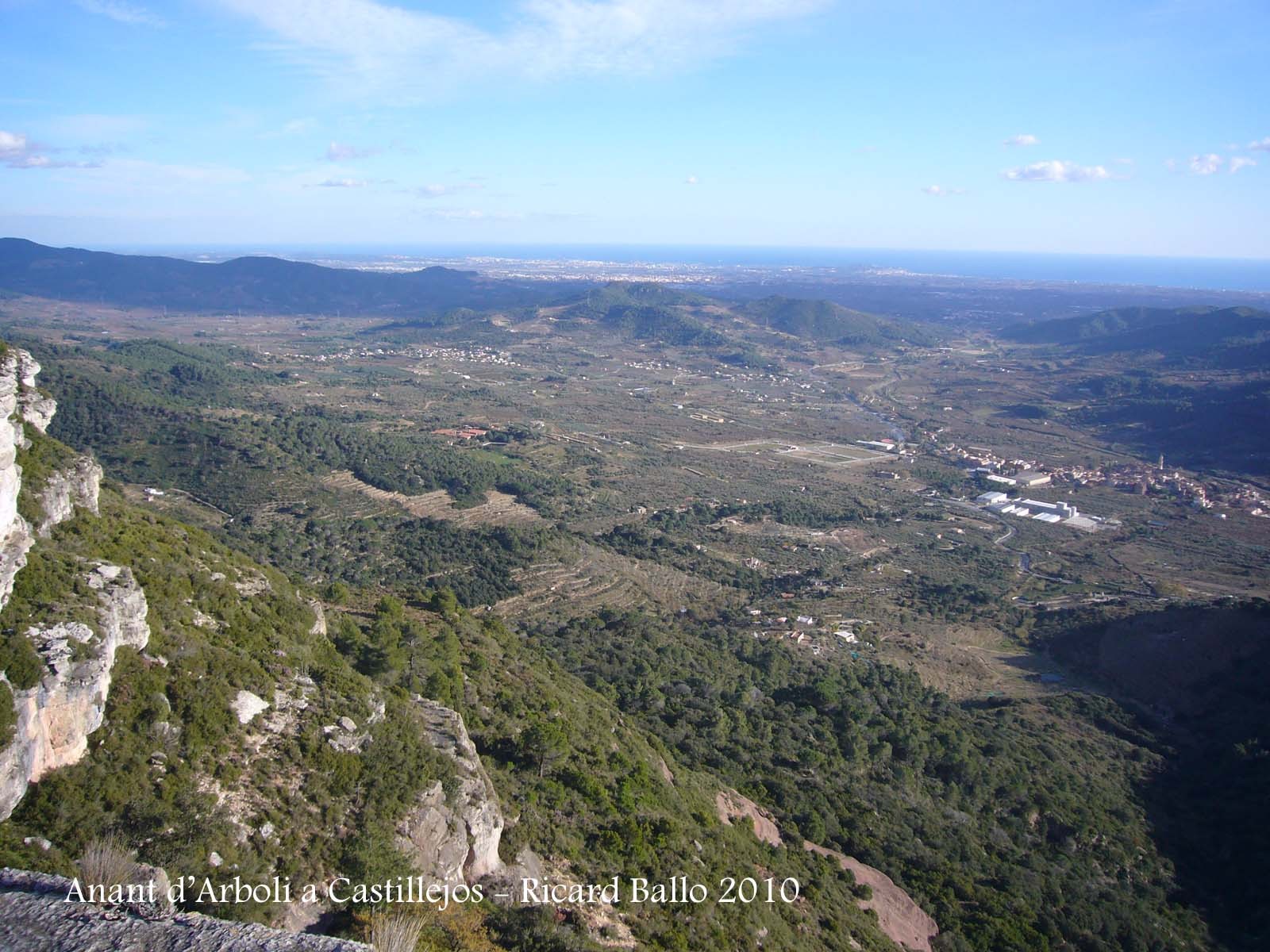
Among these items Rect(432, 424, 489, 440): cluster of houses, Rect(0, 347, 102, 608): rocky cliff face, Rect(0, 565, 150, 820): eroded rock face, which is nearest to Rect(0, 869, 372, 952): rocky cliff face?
Rect(0, 565, 150, 820): eroded rock face

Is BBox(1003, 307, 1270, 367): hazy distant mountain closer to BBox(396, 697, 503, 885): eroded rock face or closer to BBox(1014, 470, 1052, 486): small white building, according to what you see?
BBox(1014, 470, 1052, 486): small white building

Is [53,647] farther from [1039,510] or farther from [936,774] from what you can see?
[1039,510]

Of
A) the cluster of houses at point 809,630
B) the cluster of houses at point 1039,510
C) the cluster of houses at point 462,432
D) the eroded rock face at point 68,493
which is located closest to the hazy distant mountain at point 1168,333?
the cluster of houses at point 1039,510

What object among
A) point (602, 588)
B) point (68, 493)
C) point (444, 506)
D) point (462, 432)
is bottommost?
point (602, 588)

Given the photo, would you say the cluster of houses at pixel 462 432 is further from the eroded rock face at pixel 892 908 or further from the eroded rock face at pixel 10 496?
the eroded rock face at pixel 892 908

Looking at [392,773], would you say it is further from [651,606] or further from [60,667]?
[651,606]

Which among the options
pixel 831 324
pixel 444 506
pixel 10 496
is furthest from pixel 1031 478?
pixel 831 324
